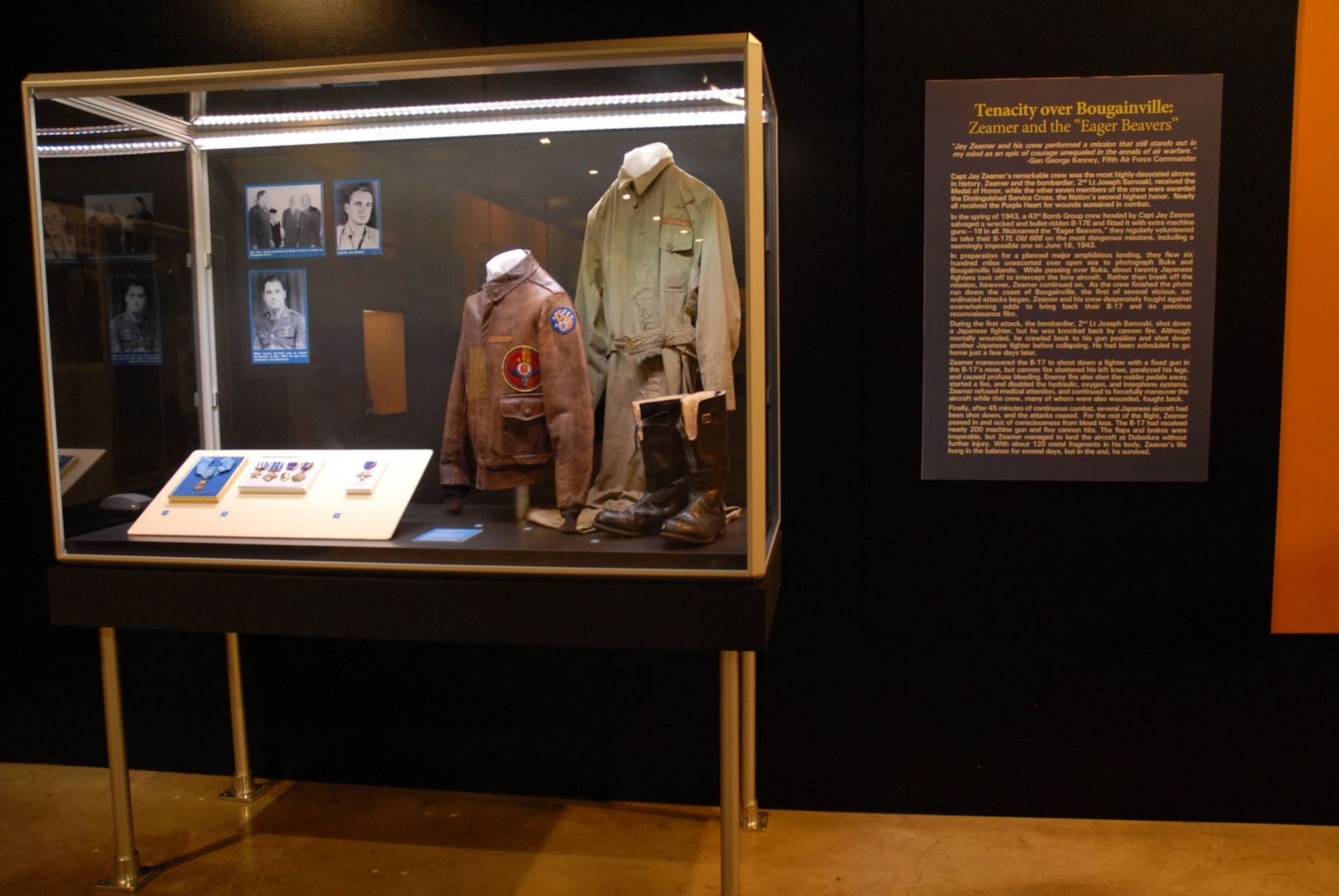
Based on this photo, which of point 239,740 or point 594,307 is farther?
point 239,740

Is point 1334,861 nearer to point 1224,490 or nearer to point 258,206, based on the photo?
point 1224,490

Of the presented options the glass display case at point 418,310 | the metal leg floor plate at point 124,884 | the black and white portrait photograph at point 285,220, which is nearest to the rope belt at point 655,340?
the glass display case at point 418,310

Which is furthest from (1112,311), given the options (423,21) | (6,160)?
(6,160)


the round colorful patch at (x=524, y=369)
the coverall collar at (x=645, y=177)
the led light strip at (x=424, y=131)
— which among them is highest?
the led light strip at (x=424, y=131)

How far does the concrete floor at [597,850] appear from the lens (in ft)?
8.78

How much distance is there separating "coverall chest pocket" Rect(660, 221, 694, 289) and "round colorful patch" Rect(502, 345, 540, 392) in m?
0.42

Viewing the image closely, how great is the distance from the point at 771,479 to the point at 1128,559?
1.12 metres

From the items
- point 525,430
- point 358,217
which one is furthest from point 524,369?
point 358,217

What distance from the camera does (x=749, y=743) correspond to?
2951 millimetres

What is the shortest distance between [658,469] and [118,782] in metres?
1.77

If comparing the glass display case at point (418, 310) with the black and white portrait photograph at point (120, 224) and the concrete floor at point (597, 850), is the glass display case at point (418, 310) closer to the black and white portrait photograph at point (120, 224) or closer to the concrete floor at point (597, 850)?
the black and white portrait photograph at point (120, 224)

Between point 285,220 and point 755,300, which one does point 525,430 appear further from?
point 285,220

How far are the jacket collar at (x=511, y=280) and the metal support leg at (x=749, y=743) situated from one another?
1276 mm

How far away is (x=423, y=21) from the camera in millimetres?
3012
